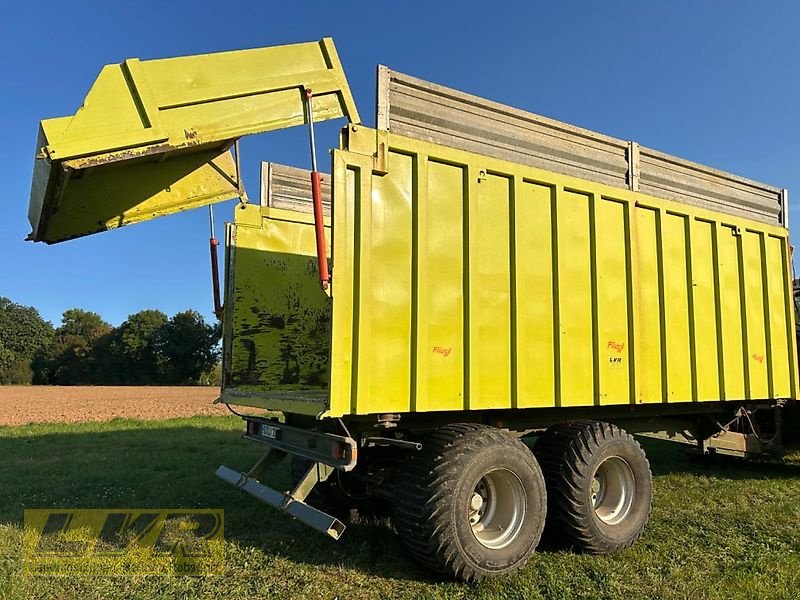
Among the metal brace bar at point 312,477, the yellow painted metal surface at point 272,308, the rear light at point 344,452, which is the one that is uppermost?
the yellow painted metal surface at point 272,308

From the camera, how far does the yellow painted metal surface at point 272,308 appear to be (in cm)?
556

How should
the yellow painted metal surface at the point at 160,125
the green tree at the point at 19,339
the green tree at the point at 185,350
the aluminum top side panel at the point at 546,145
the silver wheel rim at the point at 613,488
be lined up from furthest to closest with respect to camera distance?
the green tree at the point at 19,339
the green tree at the point at 185,350
the silver wheel rim at the point at 613,488
the aluminum top side panel at the point at 546,145
the yellow painted metal surface at the point at 160,125

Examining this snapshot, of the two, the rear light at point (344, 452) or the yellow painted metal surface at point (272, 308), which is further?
the yellow painted metal surface at point (272, 308)

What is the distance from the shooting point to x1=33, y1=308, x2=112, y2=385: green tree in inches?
2611

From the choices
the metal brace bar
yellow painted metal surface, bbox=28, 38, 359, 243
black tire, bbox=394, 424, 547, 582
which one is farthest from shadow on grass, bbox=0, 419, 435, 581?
yellow painted metal surface, bbox=28, 38, 359, 243

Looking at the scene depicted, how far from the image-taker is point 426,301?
4.00 meters

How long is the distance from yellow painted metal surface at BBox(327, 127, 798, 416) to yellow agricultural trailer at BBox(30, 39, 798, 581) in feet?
0.06

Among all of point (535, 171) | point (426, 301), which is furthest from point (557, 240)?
point (426, 301)

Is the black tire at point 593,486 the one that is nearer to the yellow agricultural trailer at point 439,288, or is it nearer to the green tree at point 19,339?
the yellow agricultural trailer at point 439,288

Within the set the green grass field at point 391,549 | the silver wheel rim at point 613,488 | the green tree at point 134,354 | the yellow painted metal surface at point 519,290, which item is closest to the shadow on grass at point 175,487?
the green grass field at point 391,549

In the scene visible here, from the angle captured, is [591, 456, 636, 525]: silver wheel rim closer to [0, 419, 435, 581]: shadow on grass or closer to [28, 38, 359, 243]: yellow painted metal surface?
[0, 419, 435, 581]: shadow on grass

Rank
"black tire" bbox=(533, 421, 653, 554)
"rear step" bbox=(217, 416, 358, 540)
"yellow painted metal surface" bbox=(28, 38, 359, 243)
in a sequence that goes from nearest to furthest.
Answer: "yellow painted metal surface" bbox=(28, 38, 359, 243)
"rear step" bbox=(217, 416, 358, 540)
"black tire" bbox=(533, 421, 653, 554)

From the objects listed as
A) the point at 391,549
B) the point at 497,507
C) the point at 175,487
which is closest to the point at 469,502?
the point at 497,507

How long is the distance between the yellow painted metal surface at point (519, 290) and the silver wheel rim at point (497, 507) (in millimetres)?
576
